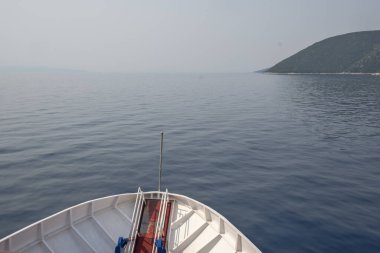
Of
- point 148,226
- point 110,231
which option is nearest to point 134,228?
point 148,226

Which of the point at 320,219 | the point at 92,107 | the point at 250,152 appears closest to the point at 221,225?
the point at 320,219

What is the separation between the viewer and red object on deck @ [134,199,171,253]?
12766 millimetres

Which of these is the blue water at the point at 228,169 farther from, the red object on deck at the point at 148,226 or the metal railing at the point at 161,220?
the red object on deck at the point at 148,226

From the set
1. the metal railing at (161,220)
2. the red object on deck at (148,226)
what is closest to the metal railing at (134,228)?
the red object on deck at (148,226)

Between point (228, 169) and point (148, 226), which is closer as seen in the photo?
point (148, 226)

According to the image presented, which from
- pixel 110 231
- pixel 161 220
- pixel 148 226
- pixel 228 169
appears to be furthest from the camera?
pixel 228 169

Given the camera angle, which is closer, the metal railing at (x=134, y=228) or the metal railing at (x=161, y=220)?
the metal railing at (x=134, y=228)

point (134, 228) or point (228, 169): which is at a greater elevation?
point (134, 228)

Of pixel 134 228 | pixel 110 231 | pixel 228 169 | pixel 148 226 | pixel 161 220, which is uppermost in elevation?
pixel 161 220

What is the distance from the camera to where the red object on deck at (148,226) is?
1277cm

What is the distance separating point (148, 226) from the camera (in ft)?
46.0

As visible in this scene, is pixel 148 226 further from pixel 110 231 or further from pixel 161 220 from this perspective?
pixel 110 231

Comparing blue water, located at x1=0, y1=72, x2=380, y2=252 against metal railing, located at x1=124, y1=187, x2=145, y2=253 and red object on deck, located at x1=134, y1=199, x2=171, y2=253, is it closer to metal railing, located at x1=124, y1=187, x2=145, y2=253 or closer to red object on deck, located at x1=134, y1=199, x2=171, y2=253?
red object on deck, located at x1=134, y1=199, x2=171, y2=253

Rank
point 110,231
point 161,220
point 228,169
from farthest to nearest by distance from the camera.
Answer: point 228,169 → point 110,231 → point 161,220
